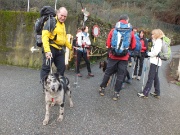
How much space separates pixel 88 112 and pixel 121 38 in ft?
6.68

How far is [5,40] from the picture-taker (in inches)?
364

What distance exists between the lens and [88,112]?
5.24 meters

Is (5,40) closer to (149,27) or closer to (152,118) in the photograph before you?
(152,118)

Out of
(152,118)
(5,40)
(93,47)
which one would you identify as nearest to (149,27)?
(93,47)

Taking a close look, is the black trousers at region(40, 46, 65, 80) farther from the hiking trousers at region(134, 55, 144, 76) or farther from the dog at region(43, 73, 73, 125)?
the hiking trousers at region(134, 55, 144, 76)

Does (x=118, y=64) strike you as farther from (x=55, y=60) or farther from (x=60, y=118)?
(x=60, y=118)

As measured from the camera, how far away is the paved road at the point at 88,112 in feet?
14.3

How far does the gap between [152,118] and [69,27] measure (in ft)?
17.5

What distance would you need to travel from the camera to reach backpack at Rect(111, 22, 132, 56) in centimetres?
568

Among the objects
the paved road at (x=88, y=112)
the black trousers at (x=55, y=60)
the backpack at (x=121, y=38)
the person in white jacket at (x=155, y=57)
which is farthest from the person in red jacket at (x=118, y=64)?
the black trousers at (x=55, y=60)

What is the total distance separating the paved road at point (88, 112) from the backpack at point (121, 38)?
1430 mm

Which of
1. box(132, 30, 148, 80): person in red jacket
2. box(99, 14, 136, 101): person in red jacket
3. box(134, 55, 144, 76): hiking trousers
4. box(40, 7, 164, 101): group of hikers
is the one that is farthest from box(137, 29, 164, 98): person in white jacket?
box(134, 55, 144, 76): hiking trousers

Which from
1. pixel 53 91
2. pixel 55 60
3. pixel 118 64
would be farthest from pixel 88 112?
pixel 118 64

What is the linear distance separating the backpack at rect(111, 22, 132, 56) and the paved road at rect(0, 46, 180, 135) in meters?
1.43
